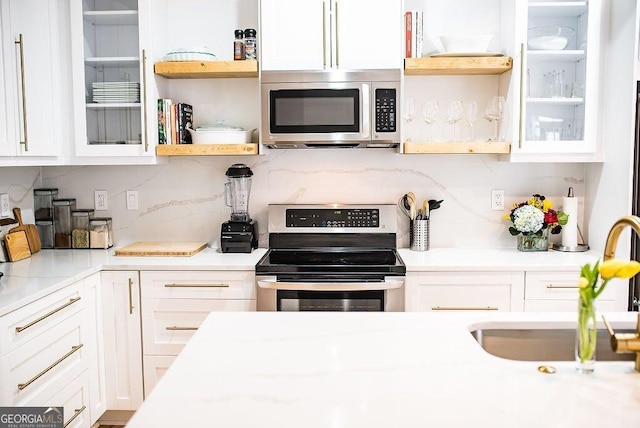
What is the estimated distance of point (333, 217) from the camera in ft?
10.7

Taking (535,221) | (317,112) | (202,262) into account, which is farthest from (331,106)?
(535,221)

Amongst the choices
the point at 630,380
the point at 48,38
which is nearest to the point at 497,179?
the point at 630,380

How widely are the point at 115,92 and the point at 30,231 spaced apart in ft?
2.89

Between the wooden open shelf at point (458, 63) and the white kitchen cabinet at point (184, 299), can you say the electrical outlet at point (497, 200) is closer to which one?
the wooden open shelf at point (458, 63)

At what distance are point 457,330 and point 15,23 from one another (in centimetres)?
237

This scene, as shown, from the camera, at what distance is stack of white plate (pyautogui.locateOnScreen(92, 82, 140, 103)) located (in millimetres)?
3021

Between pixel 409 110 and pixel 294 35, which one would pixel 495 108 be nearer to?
pixel 409 110

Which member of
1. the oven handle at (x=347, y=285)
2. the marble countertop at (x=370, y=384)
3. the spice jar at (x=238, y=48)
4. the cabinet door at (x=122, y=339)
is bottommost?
the cabinet door at (x=122, y=339)

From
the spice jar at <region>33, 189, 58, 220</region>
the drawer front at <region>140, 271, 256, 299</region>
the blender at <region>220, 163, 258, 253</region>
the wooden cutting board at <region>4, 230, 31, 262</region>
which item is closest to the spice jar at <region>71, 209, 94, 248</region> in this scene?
the spice jar at <region>33, 189, 58, 220</region>

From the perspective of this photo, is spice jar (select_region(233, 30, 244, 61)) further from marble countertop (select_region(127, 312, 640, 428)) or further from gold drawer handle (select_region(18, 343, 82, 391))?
marble countertop (select_region(127, 312, 640, 428))

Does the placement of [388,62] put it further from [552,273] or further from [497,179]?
[552,273]

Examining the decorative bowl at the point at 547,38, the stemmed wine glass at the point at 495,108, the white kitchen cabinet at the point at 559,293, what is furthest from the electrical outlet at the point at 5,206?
the decorative bowl at the point at 547,38

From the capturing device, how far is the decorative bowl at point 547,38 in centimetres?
298

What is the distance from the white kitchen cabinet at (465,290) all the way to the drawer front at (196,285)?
0.81 meters
